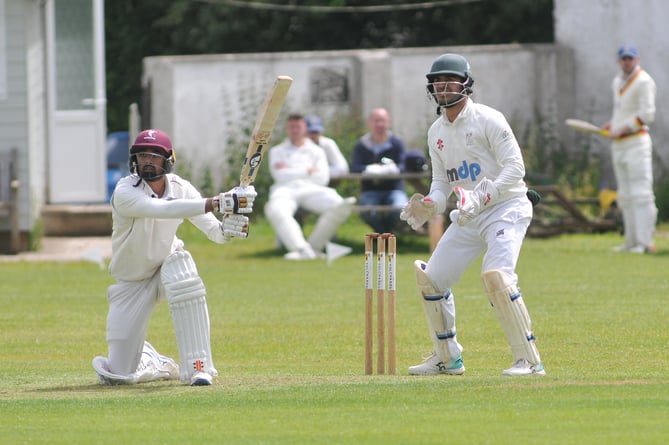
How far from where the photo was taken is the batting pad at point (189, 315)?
831 cm

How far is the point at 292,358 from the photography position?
10.1 metres

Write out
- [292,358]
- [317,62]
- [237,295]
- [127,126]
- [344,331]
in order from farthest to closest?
[127,126] < [317,62] < [237,295] < [344,331] < [292,358]

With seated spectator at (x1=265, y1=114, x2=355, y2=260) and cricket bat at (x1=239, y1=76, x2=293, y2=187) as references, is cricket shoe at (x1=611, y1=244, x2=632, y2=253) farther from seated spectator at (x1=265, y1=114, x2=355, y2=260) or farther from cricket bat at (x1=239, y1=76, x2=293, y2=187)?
cricket bat at (x1=239, y1=76, x2=293, y2=187)

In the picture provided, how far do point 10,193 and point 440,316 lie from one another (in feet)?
34.3

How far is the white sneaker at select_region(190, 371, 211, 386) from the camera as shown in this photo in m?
8.30

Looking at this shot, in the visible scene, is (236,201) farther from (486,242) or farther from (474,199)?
(486,242)

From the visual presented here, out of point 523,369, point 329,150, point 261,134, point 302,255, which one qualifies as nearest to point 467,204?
point 523,369

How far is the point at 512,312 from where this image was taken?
8.32 m

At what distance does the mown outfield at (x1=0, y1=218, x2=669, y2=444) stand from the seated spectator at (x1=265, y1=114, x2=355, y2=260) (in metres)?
0.66

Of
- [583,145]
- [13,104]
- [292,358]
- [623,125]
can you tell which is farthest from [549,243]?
[292,358]

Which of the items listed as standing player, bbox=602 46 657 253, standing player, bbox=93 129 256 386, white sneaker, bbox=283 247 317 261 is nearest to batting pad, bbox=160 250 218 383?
standing player, bbox=93 129 256 386

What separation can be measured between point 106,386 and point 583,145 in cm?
1519

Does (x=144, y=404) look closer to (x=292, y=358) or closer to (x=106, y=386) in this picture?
→ (x=106, y=386)

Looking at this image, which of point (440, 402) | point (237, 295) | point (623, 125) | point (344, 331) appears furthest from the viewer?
point (623, 125)
